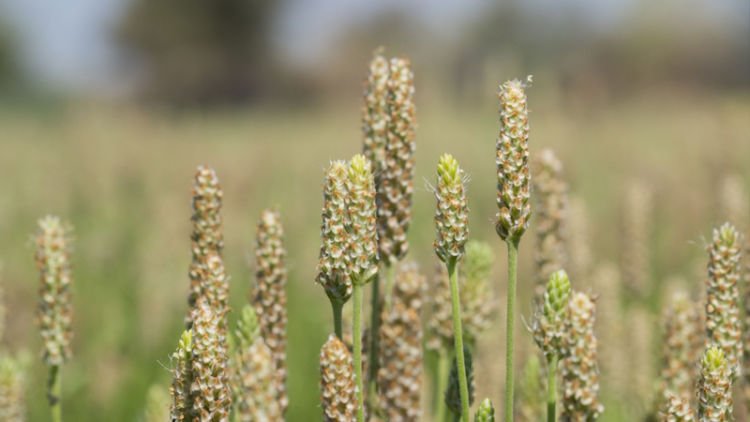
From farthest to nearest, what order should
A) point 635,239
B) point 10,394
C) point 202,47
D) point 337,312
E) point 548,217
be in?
point 202,47 → point 635,239 → point 548,217 → point 10,394 → point 337,312

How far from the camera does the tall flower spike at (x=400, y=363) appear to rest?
2.78 meters

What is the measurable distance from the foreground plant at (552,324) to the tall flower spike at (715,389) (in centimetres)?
36

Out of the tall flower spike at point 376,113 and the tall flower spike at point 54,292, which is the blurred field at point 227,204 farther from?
the tall flower spike at point 54,292

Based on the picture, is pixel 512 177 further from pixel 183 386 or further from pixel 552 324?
pixel 183 386

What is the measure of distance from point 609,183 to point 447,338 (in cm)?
1133

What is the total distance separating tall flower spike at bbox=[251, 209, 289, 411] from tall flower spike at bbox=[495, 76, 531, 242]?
0.72m

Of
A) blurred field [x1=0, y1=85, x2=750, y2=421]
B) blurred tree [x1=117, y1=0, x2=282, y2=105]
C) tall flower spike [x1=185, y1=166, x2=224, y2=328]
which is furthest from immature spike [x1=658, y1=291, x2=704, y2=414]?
blurred tree [x1=117, y1=0, x2=282, y2=105]

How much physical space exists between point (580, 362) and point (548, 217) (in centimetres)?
111

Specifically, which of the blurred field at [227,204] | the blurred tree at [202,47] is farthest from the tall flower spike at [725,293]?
the blurred tree at [202,47]

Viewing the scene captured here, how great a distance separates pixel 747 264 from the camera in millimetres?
2861

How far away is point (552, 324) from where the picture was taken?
2.40 m

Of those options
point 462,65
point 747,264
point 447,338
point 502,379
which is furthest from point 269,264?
point 462,65

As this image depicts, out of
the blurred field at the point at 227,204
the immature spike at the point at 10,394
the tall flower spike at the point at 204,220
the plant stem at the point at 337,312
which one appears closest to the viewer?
the plant stem at the point at 337,312

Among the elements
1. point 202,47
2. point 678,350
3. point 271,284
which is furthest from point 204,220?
point 202,47
